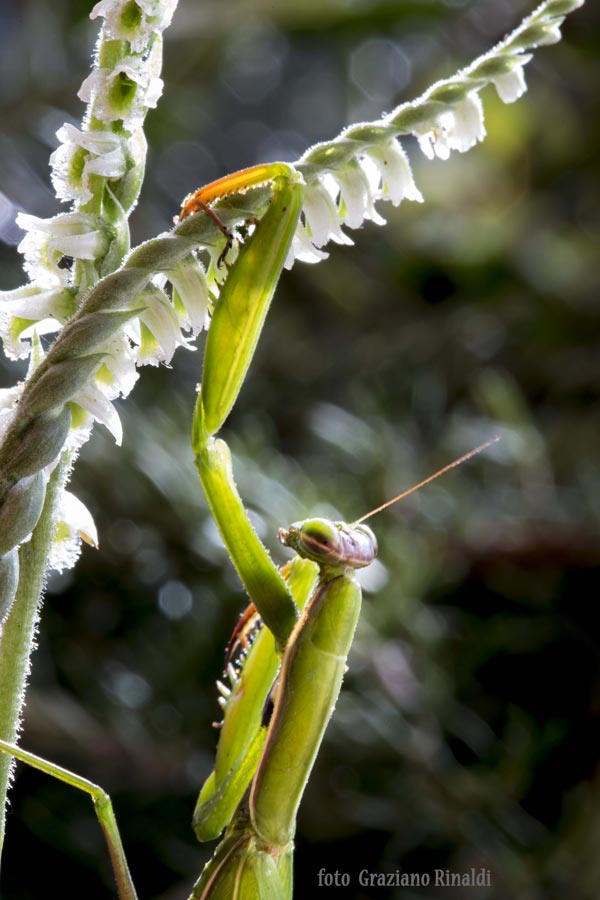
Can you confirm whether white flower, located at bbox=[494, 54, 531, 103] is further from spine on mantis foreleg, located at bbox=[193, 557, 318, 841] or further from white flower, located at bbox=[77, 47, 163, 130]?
spine on mantis foreleg, located at bbox=[193, 557, 318, 841]

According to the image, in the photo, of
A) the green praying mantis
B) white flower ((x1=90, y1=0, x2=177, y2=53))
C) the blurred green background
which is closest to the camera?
white flower ((x1=90, y1=0, x2=177, y2=53))

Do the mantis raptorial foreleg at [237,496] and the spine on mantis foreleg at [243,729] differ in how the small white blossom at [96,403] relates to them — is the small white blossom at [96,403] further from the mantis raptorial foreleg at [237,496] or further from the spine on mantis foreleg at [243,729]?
the spine on mantis foreleg at [243,729]

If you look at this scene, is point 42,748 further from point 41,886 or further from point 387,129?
point 387,129

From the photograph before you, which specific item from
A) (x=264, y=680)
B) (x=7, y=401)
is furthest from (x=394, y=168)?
(x=264, y=680)

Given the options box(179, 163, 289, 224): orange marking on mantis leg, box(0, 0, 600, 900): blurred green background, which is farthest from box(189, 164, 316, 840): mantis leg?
box(0, 0, 600, 900): blurred green background

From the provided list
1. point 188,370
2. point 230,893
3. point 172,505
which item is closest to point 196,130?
point 188,370

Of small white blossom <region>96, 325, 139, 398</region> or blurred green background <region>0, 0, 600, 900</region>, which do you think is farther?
blurred green background <region>0, 0, 600, 900</region>
